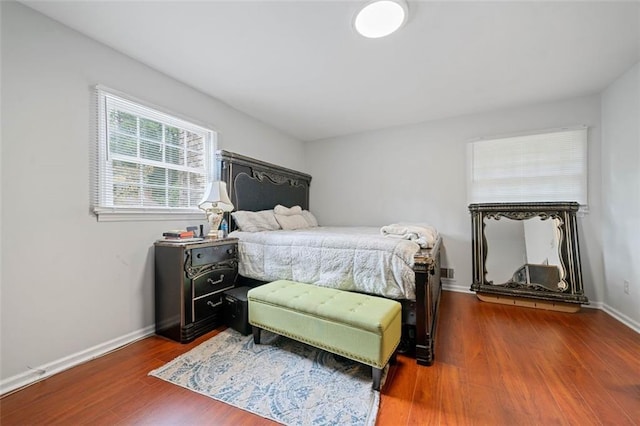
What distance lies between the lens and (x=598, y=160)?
9.16ft

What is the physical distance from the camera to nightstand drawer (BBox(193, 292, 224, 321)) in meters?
2.10

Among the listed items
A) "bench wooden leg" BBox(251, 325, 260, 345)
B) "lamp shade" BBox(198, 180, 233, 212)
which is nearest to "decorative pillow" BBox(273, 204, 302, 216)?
"lamp shade" BBox(198, 180, 233, 212)

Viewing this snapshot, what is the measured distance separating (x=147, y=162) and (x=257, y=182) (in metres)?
1.32

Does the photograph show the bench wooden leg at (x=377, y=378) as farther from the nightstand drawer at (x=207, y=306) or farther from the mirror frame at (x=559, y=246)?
the mirror frame at (x=559, y=246)

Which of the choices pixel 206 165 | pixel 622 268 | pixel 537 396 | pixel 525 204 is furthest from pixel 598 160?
pixel 206 165

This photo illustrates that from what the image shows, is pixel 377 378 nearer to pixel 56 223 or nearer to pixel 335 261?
pixel 335 261

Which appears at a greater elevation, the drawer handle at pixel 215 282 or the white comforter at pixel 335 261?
the white comforter at pixel 335 261

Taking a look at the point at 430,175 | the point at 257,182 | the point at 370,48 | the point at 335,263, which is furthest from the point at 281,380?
the point at 430,175

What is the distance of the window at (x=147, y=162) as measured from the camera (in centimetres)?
195

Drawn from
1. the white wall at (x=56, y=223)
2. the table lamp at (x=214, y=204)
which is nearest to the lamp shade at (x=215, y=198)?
the table lamp at (x=214, y=204)

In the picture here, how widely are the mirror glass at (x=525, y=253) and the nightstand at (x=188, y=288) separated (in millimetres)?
3107

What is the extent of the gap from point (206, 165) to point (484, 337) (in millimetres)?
3210

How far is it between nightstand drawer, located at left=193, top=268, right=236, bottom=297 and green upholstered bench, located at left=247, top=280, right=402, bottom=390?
0.51 meters

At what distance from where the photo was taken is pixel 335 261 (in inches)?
81.3
